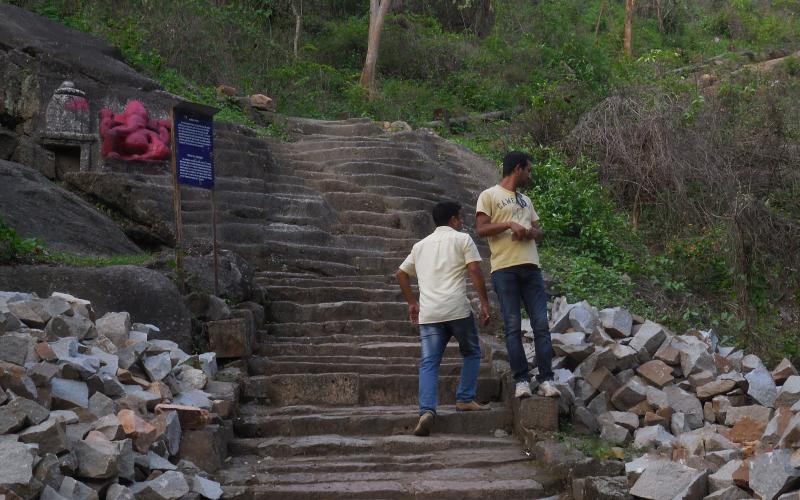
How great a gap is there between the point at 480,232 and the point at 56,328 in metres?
2.96

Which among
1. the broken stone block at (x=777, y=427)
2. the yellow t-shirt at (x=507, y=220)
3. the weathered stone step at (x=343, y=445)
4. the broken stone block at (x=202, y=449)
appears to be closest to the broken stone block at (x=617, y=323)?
Answer: the yellow t-shirt at (x=507, y=220)

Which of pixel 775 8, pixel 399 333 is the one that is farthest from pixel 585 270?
pixel 775 8

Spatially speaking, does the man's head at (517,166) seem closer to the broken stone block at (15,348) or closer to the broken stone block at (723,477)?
the broken stone block at (723,477)

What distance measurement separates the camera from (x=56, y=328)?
615 cm

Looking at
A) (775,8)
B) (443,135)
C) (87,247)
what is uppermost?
(775,8)

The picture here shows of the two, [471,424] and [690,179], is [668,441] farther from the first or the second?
[690,179]

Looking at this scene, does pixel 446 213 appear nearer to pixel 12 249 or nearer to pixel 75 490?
pixel 75 490

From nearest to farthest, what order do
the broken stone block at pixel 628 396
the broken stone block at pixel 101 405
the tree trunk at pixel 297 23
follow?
the broken stone block at pixel 101 405, the broken stone block at pixel 628 396, the tree trunk at pixel 297 23

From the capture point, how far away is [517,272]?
22.5ft

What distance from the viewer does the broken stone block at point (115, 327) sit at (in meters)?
6.57

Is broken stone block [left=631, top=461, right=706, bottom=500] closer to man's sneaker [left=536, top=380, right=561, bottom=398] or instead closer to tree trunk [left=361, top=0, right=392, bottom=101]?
man's sneaker [left=536, top=380, right=561, bottom=398]

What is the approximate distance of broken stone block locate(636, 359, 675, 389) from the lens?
7398mm

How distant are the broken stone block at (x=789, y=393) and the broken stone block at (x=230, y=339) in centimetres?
412

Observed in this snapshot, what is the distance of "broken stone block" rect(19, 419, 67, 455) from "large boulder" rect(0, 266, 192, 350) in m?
2.33
